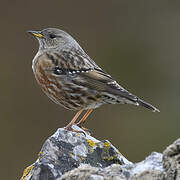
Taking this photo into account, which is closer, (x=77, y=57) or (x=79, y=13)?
(x=77, y=57)

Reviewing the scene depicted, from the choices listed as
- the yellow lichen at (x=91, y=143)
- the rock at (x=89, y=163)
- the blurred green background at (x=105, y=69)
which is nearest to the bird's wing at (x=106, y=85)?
the rock at (x=89, y=163)

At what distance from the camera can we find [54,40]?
770cm

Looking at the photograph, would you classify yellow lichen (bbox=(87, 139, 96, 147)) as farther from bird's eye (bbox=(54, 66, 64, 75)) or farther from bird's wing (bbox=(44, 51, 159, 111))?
bird's eye (bbox=(54, 66, 64, 75))

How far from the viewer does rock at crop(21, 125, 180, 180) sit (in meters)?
3.92

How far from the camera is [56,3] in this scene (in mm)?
15219

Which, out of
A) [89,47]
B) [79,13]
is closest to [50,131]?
[89,47]

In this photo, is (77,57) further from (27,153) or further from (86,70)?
(27,153)

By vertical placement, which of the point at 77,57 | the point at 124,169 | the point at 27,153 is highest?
the point at 77,57

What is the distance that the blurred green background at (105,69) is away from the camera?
11.8 meters

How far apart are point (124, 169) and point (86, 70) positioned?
9.97 feet

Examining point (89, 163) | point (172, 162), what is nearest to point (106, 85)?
point (89, 163)

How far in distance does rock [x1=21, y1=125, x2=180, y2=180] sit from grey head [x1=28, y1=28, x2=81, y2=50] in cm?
173

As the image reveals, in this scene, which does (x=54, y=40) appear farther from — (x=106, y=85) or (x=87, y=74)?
(x=106, y=85)

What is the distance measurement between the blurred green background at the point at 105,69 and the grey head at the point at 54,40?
3.57m
